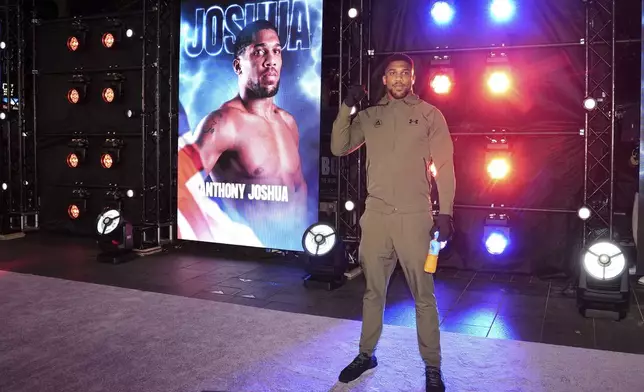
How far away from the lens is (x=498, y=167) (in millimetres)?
6836

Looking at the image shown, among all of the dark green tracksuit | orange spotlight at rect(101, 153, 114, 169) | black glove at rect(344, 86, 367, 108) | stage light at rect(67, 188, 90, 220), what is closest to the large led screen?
orange spotlight at rect(101, 153, 114, 169)

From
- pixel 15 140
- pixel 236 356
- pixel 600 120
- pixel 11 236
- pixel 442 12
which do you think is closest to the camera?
pixel 236 356

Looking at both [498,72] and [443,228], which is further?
[498,72]

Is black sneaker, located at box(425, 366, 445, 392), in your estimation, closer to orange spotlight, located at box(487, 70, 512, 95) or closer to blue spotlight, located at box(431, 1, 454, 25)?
orange spotlight, located at box(487, 70, 512, 95)

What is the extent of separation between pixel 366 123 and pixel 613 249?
3.01m

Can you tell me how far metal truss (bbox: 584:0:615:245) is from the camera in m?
6.05

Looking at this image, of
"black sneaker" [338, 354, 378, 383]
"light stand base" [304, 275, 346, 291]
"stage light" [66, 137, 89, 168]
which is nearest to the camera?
"black sneaker" [338, 354, 378, 383]

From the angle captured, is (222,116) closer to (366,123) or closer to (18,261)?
(18,261)

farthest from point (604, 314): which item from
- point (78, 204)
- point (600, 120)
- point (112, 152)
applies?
point (78, 204)

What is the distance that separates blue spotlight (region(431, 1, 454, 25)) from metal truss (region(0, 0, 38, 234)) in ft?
23.3

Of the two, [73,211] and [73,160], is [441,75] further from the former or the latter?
[73,211]

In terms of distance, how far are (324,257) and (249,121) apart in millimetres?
2354

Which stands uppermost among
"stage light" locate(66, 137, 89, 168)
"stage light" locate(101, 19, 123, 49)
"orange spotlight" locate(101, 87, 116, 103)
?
"stage light" locate(101, 19, 123, 49)

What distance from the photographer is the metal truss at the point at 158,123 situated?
836 cm
